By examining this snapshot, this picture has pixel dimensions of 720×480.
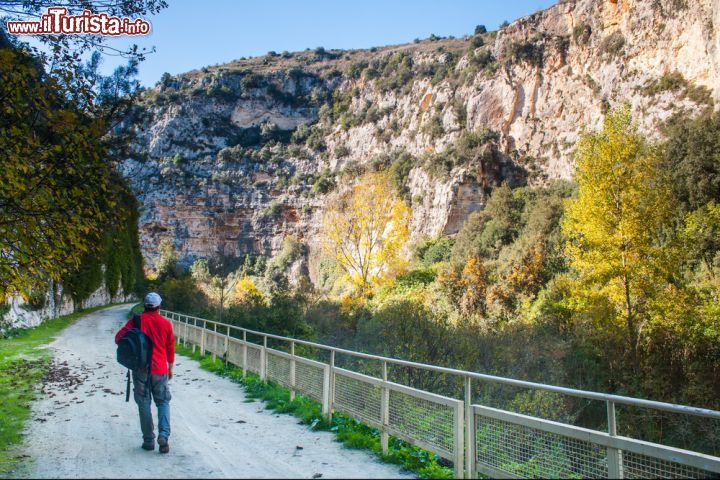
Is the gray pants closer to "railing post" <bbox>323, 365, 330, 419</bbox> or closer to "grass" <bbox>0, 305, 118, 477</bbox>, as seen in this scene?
"grass" <bbox>0, 305, 118, 477</bbox>

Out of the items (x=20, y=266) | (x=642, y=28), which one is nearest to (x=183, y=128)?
(x=642, y=28)

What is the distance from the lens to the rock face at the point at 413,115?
33906 mm

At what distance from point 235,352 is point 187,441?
6094 millimetres

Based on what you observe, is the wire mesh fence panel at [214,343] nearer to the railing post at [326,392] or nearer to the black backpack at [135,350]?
the railing post at [326,392]

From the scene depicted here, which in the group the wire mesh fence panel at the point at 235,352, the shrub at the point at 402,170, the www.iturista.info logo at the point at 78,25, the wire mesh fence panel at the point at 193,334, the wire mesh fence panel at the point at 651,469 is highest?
the shrub at the point at 402,170

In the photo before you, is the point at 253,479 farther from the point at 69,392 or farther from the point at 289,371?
the point at 69,392

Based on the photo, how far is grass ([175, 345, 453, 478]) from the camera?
499cm

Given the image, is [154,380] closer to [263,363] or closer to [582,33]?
[263,363]

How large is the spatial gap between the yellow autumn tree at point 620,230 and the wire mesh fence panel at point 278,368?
12004 millimetres

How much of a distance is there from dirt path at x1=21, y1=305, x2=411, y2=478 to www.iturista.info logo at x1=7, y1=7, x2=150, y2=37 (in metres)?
4.87

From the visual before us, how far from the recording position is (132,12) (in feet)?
19.6

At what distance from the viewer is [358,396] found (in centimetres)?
629

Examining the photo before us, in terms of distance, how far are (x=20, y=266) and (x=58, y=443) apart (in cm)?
219

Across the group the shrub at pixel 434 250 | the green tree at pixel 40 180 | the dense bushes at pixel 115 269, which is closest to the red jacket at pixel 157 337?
the green tree at pixel 40 180
